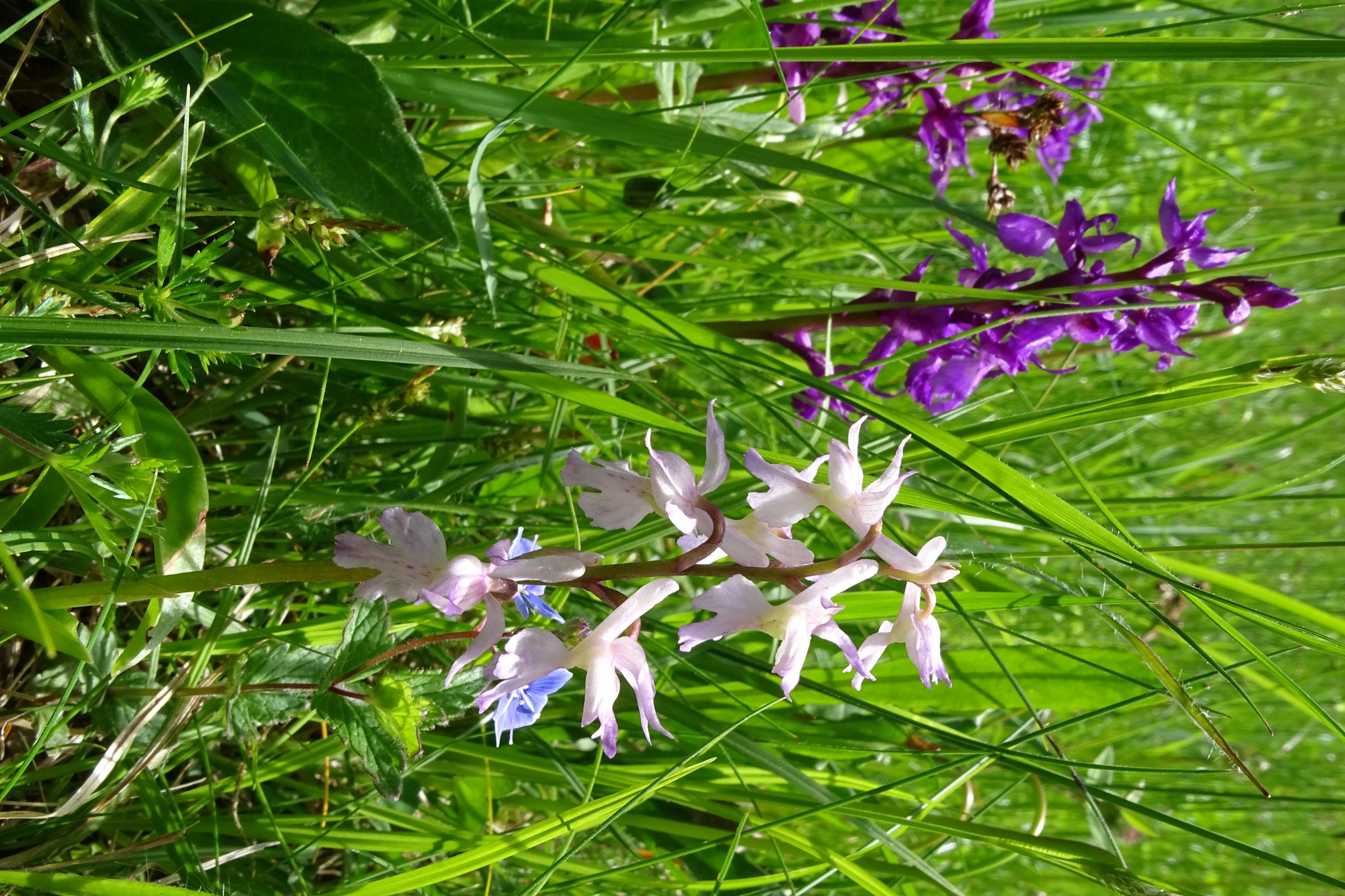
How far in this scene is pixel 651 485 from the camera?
2.23ft

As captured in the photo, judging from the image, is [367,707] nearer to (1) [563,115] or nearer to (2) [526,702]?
(2) [526,702]

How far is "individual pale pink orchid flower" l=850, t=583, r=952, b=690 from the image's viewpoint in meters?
0.70

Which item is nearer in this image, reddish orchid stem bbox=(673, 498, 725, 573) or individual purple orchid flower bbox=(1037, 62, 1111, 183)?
reddish orchid stem bbox=(673, 498, 725, 573)

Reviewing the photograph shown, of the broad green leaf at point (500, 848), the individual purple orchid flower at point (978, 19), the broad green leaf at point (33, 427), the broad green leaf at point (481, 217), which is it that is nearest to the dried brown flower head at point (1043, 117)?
the individual purple orchid flower at point (978, 19)

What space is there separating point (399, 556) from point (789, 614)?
0.93 ft

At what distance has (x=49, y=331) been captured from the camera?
612 millimetres

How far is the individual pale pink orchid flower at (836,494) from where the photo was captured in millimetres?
649

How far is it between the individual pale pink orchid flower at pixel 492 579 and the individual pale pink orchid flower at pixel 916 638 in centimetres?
23

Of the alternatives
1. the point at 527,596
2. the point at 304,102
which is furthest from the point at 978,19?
the point at 527,596

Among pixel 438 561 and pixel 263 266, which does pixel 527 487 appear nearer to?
pixel 263 266

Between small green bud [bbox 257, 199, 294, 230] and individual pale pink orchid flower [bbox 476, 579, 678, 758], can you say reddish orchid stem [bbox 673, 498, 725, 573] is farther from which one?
small green bud [bbox 257, 199, 294, 230]

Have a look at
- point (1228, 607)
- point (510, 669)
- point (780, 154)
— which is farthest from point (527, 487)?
point (1228, 607)

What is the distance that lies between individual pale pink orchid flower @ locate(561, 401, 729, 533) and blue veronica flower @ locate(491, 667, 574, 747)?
0.44 feet

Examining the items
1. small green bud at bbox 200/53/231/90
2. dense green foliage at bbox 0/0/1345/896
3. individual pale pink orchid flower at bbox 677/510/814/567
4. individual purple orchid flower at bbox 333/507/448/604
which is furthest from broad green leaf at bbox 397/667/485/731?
small green bud at bbox 200/53/231/90
